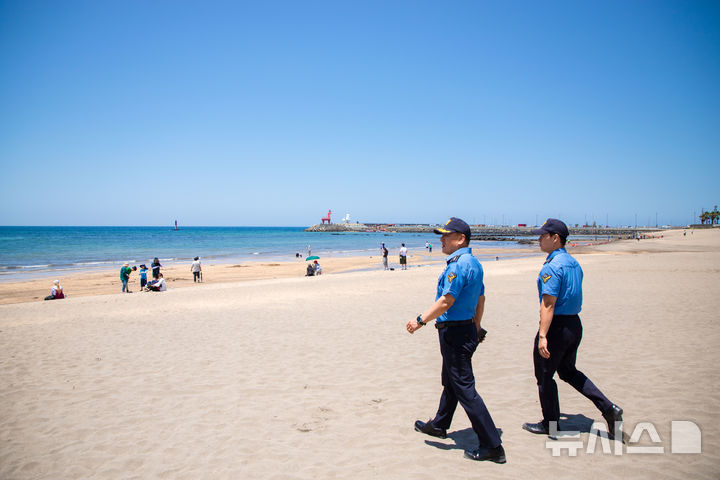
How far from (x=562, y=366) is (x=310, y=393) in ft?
9.79

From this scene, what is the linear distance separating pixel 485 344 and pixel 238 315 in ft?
20.7

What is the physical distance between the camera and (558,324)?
3.54 m

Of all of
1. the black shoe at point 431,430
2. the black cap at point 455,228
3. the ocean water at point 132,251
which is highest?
the black cap at point 455,228

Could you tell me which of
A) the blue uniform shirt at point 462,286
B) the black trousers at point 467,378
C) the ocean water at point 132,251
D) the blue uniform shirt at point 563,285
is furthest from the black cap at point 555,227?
the ocean water at point 132,251

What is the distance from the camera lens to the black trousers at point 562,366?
139 inches

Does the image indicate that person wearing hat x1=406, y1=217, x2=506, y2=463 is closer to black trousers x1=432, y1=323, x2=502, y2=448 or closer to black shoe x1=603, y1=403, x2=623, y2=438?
black trousers x1=432, y1=323, x2=502, y2=448

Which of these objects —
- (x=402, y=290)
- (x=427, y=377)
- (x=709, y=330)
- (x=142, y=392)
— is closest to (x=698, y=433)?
(x=427, y=377)

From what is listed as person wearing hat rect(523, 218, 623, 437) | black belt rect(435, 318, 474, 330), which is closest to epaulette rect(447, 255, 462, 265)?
black belt rect(435, 318, 474, 330)

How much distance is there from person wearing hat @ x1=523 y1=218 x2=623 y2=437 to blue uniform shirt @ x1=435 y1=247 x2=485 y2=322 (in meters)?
0.60

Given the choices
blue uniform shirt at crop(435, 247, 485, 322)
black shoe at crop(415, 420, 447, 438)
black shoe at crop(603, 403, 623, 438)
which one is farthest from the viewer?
black shoe at crop(415, 420, 447, 438)

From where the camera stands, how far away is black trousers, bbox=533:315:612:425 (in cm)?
352

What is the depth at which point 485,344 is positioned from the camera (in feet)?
23.8

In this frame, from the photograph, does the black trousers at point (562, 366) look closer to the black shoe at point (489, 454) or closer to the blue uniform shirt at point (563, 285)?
the blue uniform shirt at point (563, 285)

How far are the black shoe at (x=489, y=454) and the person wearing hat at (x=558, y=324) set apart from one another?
30.1 inches
